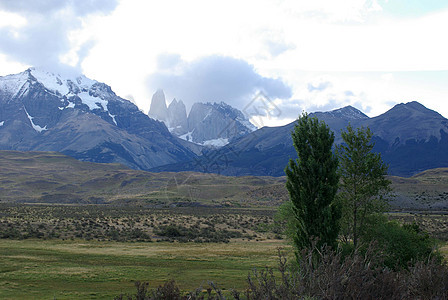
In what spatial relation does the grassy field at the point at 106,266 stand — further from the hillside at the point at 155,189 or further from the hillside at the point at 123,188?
the hillside at the point at 123,188

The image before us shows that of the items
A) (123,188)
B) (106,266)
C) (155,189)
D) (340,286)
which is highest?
(340,286)

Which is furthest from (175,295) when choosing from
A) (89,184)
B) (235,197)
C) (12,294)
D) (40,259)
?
(89,184)

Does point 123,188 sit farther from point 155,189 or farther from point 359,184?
point 359,184

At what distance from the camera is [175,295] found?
8.44 metres

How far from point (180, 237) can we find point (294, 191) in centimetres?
2666

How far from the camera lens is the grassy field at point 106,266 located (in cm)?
1812

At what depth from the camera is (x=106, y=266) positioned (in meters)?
24.1

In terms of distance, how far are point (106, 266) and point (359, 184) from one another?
1690 cm

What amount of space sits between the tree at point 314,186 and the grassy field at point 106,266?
15.5 ft

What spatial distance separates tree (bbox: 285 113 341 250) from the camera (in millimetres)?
19039

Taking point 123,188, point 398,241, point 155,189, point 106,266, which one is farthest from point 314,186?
point 123,188

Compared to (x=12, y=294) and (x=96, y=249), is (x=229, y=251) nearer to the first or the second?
(x=96, y=249)

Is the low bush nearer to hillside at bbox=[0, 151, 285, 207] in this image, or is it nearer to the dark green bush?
the dark green bush

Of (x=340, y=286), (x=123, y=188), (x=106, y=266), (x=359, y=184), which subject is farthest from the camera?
(x=123, y=188)
